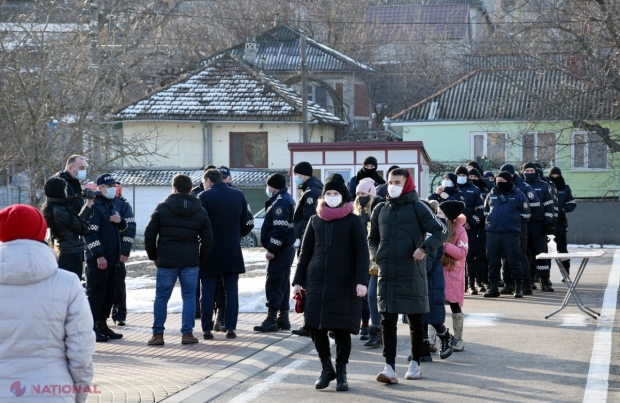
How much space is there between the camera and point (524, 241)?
16.5 meters

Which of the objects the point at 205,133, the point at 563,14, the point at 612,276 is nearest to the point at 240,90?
the point at 205,133

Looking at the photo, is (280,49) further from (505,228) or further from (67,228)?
(67,228)

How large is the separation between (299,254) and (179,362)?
1.74 m

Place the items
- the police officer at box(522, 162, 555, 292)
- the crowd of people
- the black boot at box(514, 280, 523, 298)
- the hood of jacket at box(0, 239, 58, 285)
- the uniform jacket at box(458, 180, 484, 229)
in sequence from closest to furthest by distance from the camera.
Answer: the hood of jacket at box(0, 239, 58, 285) < the crowd of people < the black boot at box(514, 280, 523, 298) < the uniform jacket at box(458, 180, 484, 229) < the police officer at box(522, 162, 555, 292)

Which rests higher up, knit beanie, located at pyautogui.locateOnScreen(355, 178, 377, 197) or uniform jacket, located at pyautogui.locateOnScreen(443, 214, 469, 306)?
knit beanie, located at pyautogui.locateOnScreen(355, 178, 377, 197)

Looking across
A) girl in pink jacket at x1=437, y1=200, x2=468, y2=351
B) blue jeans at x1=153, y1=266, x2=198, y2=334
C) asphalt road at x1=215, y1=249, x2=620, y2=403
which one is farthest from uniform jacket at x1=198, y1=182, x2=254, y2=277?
girl in pink jacket at x1=437, y1=200, x2=468, y2=351

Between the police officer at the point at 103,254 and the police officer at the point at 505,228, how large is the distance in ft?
21.9

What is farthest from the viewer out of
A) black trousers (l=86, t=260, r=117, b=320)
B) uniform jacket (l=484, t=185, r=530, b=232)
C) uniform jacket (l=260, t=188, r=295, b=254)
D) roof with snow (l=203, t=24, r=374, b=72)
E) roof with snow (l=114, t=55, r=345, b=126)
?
roof with snow (l=203, t=24, r=374, b=72)

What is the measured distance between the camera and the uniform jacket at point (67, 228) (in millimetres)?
10422

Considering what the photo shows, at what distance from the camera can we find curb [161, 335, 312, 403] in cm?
829

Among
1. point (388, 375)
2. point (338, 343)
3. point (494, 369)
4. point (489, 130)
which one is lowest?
point (494, 369)

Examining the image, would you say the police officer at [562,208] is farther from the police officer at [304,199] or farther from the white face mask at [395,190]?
the white face mask at [395,190]

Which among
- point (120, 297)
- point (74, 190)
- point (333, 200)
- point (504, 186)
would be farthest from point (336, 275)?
point (504, 186)

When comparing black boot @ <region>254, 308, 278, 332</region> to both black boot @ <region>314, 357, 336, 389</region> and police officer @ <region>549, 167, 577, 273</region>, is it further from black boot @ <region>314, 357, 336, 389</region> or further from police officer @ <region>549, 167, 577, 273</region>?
police officer @ <region>549, 167, 577, 273</region>
